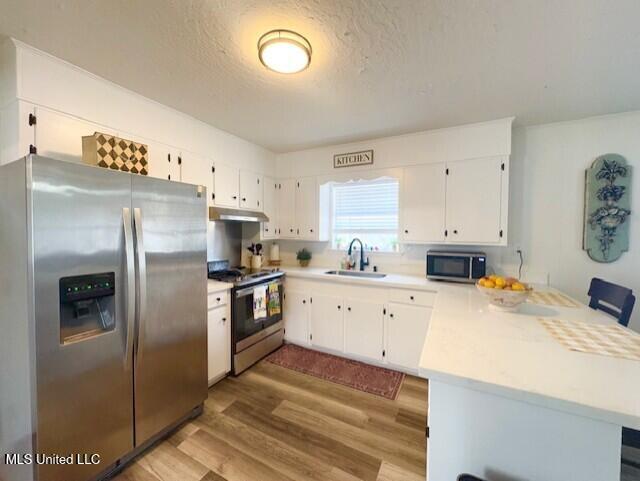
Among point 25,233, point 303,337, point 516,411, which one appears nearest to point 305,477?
point 516,411

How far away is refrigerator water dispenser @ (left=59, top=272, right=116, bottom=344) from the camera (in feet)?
4.36

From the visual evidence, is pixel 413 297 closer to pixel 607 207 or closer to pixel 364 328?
pixel 364 328

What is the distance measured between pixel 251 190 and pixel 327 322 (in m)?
1.83

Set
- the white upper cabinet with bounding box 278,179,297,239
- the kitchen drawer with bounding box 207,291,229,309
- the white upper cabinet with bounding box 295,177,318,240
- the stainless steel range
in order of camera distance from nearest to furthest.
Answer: the kitchen drawer with bounding box 207,291,229,309
the stainless steel range
the white upper cabinet with bounding box 295,177,318,240
the white upper cabinet with bounding box 278,179,297,239

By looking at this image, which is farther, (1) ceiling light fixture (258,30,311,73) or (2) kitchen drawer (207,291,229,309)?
(2) kitchen drawer (207,291,229,309)

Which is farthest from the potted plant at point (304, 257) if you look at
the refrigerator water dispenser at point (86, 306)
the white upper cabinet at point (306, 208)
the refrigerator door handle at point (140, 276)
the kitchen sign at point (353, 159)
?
the refrigerator water dispenser at point (86, 306)

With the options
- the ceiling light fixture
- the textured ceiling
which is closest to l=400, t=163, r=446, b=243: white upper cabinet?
the textured ceiling

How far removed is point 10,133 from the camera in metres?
1.59

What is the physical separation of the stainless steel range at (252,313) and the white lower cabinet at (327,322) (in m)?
0.43

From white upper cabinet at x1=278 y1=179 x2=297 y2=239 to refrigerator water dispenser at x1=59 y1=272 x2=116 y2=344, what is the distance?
7.64 feet

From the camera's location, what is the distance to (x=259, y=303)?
2.84m

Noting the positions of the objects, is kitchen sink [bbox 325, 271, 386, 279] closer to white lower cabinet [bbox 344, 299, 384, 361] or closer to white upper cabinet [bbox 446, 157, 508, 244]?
white lower cabinet [bbox 344, 299, 384, 361]

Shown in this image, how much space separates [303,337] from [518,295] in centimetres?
229

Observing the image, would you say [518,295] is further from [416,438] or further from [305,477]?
[305,477]
